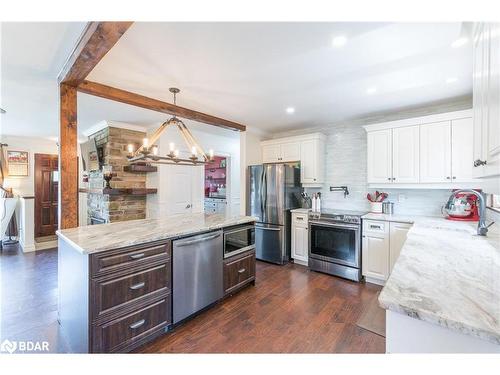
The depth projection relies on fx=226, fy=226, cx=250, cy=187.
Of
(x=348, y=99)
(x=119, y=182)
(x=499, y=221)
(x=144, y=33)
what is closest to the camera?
(x=144, y=33)

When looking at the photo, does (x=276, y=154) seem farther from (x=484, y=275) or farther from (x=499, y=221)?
(x=484, y=275)

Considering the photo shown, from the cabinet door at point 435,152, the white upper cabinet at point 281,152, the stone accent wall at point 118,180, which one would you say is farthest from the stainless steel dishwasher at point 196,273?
the cabinet door at point 435,152

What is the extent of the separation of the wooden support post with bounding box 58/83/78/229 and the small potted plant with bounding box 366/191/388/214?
3.79m

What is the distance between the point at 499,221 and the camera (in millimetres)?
2133

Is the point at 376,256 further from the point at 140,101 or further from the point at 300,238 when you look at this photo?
the point at 140,101

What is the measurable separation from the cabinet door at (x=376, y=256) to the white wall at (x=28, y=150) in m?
7.08

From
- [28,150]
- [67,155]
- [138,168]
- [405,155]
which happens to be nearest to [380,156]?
[405,155]

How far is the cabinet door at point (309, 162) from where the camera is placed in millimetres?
3864

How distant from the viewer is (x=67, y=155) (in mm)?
2232

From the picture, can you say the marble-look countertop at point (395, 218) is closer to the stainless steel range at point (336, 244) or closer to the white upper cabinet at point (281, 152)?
the stainless steel range at point (336, 244)

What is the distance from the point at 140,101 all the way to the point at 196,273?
2.11m
